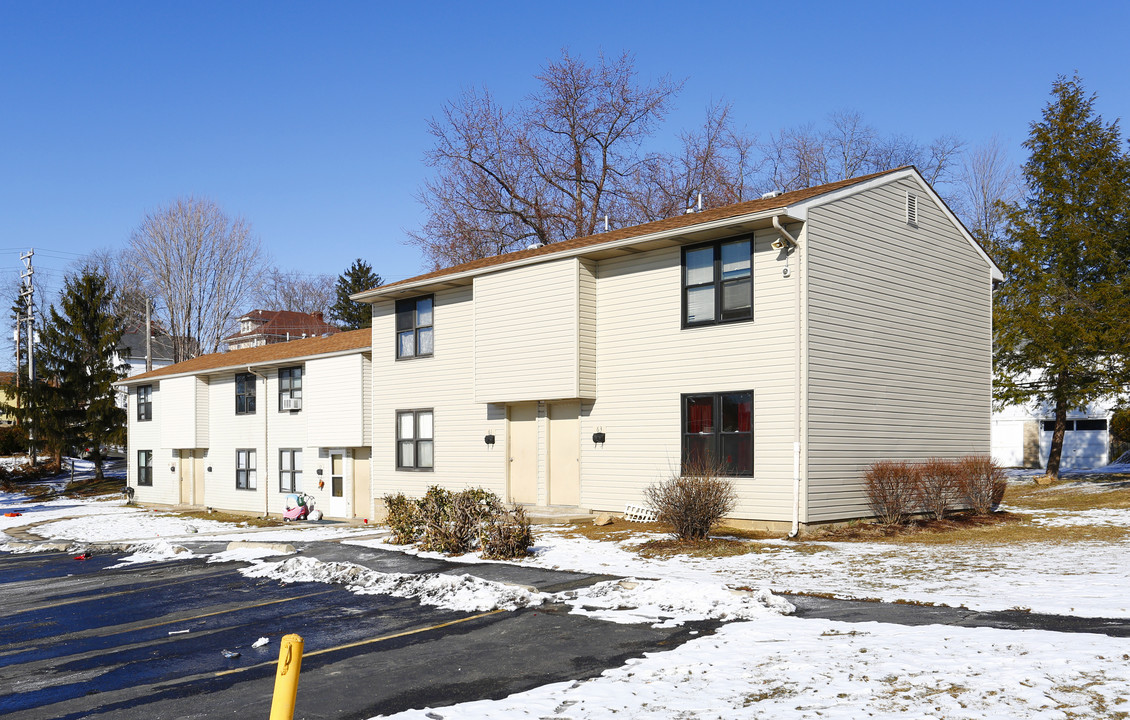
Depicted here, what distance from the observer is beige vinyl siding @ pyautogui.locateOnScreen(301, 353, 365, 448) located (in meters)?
27.5

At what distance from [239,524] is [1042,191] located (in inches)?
1045

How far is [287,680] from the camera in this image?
3916 mm

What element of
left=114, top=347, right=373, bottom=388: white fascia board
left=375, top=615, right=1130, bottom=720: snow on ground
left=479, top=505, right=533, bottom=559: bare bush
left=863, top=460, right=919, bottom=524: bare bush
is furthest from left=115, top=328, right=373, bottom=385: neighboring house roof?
left=375, top=615, right=1130, bottom=720: snow on ground

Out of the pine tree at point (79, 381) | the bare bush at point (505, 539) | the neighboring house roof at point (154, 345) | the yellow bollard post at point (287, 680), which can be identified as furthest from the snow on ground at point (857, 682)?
the neighboring house roof at point (154, 345)

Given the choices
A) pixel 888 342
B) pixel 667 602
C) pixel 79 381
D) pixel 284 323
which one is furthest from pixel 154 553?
pixel 284 323

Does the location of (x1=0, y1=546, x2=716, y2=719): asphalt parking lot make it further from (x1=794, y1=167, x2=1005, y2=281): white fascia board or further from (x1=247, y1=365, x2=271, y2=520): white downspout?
(x1=247, y1=365, x2=271, y2=520): white downspout

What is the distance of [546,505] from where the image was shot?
20.4 metres

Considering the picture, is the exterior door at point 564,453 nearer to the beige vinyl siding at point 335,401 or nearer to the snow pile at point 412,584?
the snow pile at point 412,584

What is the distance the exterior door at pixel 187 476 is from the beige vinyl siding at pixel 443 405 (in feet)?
48.0

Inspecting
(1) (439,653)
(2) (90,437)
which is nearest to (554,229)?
(2) (90,437)

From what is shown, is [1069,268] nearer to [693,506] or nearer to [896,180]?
[896,180]

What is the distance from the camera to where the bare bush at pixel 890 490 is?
16.4 m

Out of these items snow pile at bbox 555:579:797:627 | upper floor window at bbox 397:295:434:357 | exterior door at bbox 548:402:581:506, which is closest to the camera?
snow pile at bbox 555:579:797:627

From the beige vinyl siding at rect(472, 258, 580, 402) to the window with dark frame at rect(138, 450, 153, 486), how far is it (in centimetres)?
2362
